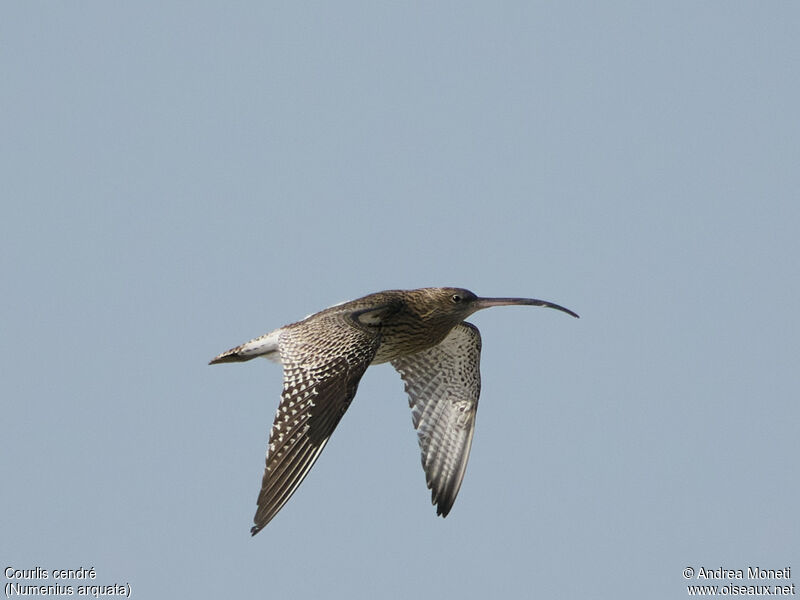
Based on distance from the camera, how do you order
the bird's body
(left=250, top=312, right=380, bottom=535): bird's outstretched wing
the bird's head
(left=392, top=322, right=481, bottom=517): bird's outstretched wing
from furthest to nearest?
(left=392, top=322, right=481, bottom=517): bird's outstretched wing
the bird's head
the bird's body
(left=250, top=312, right=380, bottom=535): bird's outstretched wing

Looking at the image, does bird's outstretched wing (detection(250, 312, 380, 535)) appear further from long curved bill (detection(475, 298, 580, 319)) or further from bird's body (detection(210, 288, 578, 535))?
long curved bill (detection(475, 298, 580, 319))

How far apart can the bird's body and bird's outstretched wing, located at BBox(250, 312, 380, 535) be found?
10 millimetres

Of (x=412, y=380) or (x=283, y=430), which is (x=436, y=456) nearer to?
(x=412, y=380)

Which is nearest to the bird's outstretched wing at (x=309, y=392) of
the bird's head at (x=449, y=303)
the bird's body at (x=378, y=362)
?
the bird's body at (x=378, y=362)

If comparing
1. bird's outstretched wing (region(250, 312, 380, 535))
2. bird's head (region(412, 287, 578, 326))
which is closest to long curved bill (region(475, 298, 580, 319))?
bird's head (region(412, 287, 578, 326))

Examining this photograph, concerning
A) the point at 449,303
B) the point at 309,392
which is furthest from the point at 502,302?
the point at 309,392

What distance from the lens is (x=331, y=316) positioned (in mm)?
16375

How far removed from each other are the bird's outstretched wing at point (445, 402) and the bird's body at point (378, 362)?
0.01 meters

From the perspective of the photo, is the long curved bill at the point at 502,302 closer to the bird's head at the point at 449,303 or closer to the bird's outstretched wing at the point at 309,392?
the bird's head at the point at 449,303

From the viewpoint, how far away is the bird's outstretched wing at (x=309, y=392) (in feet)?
45.8

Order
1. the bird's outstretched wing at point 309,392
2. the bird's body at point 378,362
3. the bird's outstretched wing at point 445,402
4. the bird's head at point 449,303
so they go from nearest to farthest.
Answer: the bird's outstretched wing at point 309,392 < the bird's body at point 378,362 < the bird's head at point 449,303 < the bird's outstretched wing at point 445,402

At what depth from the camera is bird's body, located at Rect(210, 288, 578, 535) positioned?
1426 cm

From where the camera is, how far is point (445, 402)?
Result: 1898 cm

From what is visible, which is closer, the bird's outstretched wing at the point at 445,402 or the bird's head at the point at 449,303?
the bird's head at the point at 449,303
